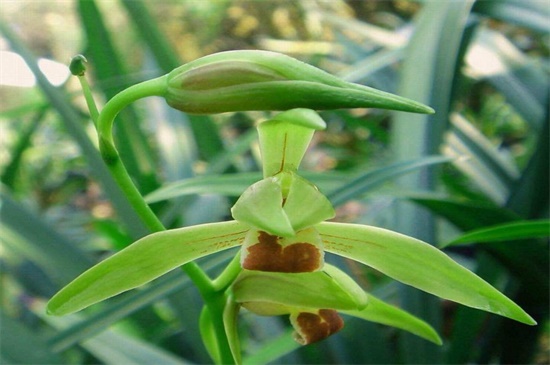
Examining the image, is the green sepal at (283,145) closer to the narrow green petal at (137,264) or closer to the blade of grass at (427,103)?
the narrow green petal at (137,264)

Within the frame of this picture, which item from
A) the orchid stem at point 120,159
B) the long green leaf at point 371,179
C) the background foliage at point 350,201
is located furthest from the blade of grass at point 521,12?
the orchid stem at point 120,159

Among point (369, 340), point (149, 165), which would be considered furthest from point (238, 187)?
point (149, 165)

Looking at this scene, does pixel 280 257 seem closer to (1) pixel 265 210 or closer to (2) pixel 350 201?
(1) pixel 265 210

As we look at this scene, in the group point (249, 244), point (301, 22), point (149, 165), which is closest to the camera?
point (249, 244)

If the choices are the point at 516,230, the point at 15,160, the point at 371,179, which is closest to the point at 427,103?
the point at 371,179

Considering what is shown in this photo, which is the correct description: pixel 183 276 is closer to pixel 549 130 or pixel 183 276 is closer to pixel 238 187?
pixel 238 187

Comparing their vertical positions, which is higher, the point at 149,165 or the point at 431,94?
the point at 149,165

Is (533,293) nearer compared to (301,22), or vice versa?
(533,293)
